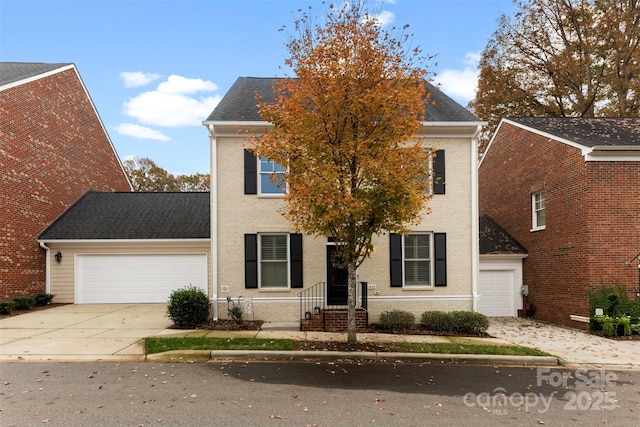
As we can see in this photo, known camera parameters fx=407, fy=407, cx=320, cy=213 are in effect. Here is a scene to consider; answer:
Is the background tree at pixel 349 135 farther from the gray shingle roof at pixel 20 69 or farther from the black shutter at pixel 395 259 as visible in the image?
the gray shingle roof at pixel 20 69

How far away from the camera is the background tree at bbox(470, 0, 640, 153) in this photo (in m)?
22.0

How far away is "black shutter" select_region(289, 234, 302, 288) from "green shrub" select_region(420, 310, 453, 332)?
3655mm

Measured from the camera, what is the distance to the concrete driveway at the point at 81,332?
26.9 feet

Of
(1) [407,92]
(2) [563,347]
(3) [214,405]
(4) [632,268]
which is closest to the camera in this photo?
(3) [214,405]

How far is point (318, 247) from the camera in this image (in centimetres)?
1181

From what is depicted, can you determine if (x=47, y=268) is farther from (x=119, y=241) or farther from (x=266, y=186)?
(x=266, y=186)

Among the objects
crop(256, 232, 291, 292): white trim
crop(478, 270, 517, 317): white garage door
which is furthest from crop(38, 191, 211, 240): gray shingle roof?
crop(478, 270, 517, 317): white garage door

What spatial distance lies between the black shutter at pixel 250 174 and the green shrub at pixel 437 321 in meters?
5.96

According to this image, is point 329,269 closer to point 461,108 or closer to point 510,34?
point 461,108

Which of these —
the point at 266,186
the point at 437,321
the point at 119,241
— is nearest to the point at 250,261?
the point at 266,186

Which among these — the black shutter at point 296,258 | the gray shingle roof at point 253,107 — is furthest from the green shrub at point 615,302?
the black shutter at point 296,258

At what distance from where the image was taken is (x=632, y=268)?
11461mm

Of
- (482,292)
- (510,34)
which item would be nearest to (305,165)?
(482,292)

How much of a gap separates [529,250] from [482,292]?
2.29m
